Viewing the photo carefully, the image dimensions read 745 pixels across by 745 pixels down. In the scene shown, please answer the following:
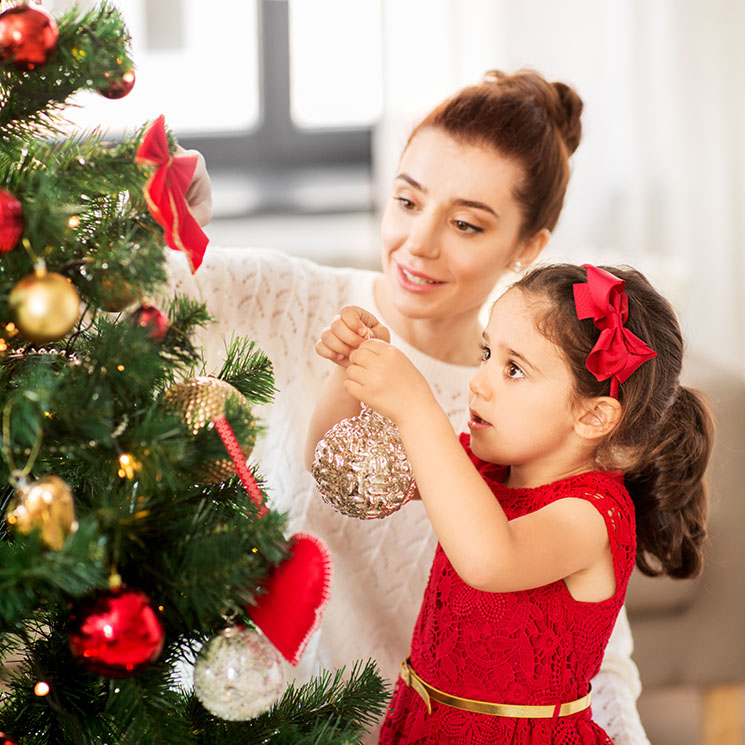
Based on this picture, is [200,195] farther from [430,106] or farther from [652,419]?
[430,106]

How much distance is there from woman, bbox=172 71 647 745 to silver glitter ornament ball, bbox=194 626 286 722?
2.13 ft

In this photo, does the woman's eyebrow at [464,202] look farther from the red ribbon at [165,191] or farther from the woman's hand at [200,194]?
the red ribbon at [165,191]

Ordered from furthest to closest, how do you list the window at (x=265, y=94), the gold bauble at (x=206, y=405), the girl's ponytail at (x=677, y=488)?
the window at (x=265, y=94)
the girl's ponytail at (x=677, y=488)
the gold bauble at (x=206, y=405)

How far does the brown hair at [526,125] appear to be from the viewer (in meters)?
1.36

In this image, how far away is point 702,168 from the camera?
130 inches

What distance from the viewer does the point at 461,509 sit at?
900 millimetres

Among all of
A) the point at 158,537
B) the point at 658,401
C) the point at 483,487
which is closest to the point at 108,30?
the point at 158,537

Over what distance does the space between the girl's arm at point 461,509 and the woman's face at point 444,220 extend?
0.41 meters

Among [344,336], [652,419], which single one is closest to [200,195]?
[344,336]

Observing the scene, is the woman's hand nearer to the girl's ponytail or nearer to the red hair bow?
the red hair bow

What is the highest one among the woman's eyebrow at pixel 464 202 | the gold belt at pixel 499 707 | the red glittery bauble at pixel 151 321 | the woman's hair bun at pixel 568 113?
the red glittery bauble at pixel 151 321

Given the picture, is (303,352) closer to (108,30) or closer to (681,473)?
(681,473)

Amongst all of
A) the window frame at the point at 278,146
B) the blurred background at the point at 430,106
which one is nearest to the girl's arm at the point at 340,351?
the blurred background at the point at 430,106

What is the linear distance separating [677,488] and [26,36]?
85cm
